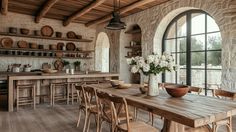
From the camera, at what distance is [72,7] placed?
593 cm

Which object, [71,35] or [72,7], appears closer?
[72,7]

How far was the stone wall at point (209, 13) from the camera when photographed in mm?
3828

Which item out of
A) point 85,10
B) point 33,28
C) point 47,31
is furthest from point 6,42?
point 85,10

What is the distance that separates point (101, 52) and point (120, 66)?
208cm

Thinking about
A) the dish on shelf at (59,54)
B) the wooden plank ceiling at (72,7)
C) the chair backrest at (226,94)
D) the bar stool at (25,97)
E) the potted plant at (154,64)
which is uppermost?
the wooden plank ceiling at (72,7)

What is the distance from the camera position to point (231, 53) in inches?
151

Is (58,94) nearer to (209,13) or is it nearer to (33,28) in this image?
(33,28)

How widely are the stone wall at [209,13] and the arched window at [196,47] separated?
30 cm

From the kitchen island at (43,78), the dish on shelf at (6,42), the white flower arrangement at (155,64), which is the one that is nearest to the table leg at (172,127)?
the white flower arrangement at (155,64)

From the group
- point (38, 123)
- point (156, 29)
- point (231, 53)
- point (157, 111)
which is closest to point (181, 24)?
point (156, 29)

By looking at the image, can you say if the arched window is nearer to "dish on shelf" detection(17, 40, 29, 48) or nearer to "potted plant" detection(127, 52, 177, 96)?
"potted plant" detection(127, 52, 177, 96)

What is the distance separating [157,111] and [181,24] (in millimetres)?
3928

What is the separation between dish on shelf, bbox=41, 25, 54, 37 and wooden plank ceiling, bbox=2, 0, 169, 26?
434 millimetres

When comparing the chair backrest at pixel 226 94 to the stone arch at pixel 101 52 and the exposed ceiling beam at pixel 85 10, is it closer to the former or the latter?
the exposed ceiling beam at pixel 85 10
